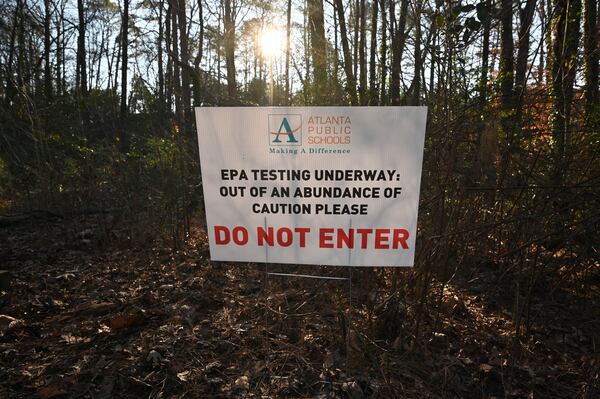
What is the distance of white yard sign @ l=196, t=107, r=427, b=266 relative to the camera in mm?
2283

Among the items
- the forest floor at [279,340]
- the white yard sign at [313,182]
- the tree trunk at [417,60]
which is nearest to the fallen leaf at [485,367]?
the forest floor at [279,340]

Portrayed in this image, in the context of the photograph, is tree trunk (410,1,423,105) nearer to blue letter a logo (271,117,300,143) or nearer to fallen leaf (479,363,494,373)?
blue letter a logo (271,117,300,143)

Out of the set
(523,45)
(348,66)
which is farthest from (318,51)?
(523,45)

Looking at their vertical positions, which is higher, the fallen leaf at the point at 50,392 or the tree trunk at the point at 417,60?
the tree trunk at the point at 417,60

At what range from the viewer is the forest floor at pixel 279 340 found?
2.52 m

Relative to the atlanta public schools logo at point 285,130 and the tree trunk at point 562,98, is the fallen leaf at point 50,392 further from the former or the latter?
the tree trunk at point 562,98

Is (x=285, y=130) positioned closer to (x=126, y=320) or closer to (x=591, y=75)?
(x=126, y=320)

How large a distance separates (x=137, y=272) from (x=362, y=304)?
109 inches

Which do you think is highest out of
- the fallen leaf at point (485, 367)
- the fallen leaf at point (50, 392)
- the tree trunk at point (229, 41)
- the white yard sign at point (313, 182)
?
the tree trunk at point (229, 41)

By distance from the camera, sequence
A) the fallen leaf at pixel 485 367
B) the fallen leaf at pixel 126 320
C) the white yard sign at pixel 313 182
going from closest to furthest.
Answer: the white yard sign at pixel 313 182
the fallen leaf at pixel 485 367
the fallen leaf at pixel 126 320

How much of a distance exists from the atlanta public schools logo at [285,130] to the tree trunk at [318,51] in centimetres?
314

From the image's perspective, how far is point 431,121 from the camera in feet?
10.8

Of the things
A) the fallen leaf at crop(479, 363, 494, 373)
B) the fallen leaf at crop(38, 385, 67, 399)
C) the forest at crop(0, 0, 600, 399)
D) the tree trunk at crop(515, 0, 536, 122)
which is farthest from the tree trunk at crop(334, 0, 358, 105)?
the fallen leaf at crop(38, 385, 67, 399)

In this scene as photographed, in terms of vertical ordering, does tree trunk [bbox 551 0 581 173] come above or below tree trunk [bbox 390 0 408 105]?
below
